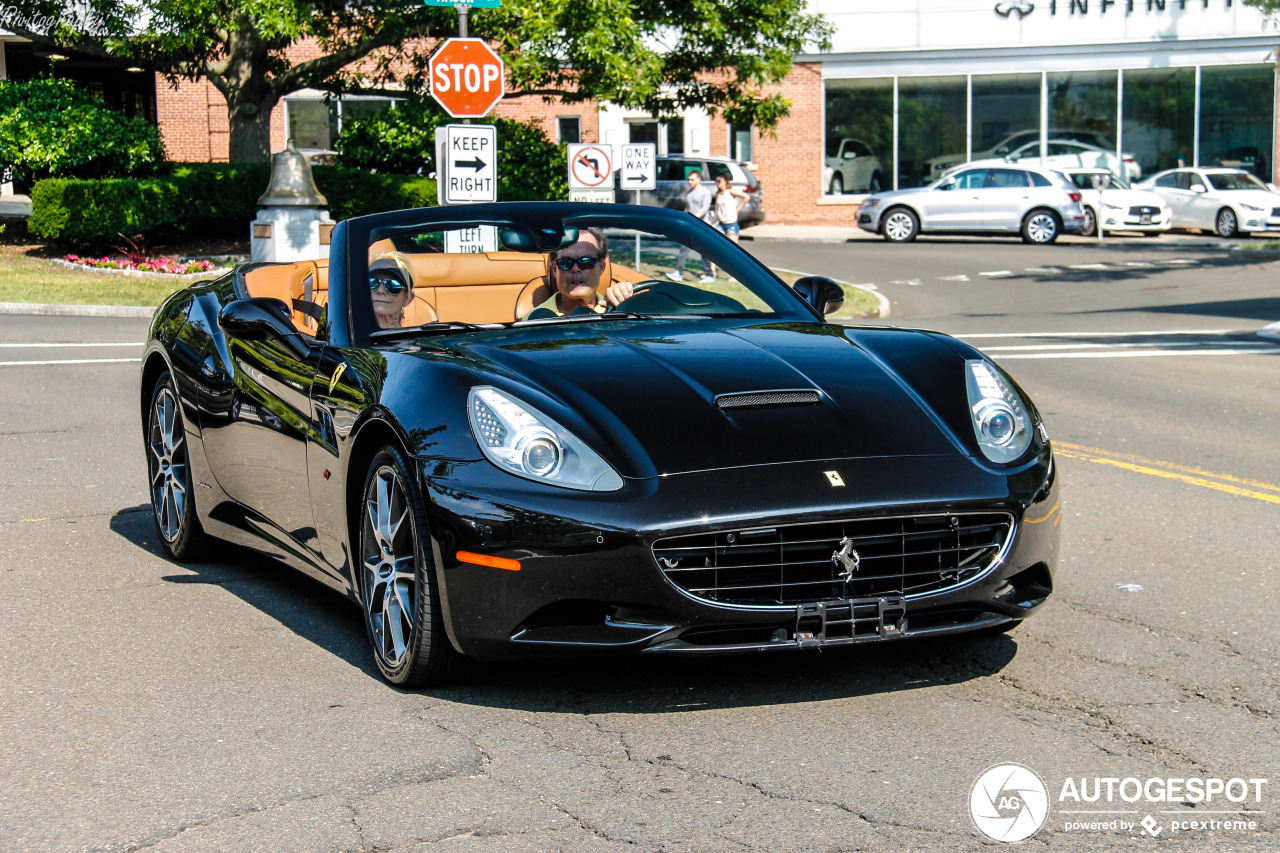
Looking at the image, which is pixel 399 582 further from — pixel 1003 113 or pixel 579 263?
pixel 1003 113

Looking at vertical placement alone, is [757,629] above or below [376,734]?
above

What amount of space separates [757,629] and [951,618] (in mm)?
595

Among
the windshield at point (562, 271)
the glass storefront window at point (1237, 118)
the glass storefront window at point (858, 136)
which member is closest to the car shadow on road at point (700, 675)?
the windshield at point (562, 271)

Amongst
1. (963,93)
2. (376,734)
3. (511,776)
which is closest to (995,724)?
(511,776)

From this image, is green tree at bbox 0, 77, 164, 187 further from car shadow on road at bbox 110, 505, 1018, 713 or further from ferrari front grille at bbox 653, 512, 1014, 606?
ferrari front grille at bbox 653, 512, 1014, 606

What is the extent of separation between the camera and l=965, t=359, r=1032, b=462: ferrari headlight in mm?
4641

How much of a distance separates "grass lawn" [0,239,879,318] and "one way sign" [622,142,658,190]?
308 centimetres

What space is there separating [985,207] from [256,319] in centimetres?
3042

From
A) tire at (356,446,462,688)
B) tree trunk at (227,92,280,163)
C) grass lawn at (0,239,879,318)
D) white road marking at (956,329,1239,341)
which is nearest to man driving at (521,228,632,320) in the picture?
tire at (356,446,462,688)

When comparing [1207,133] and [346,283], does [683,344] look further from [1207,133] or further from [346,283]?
[1207,133]

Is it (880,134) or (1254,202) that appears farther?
(880,134)

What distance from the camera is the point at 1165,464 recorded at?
8945 millimetres

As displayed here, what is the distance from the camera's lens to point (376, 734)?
429cm

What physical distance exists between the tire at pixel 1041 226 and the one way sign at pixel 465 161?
789 inches
